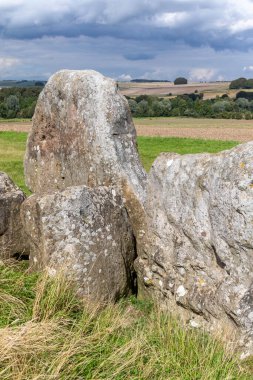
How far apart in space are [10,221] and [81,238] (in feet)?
6.25

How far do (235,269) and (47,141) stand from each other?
520 centimetres

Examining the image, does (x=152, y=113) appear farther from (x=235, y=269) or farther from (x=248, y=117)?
(x=235, y=269)

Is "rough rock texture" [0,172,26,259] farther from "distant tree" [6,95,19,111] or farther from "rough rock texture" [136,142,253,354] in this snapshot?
"distant tree" [6,95,19,111]

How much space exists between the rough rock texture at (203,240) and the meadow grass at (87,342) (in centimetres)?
44

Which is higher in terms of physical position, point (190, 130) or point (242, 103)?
point (242, 103)

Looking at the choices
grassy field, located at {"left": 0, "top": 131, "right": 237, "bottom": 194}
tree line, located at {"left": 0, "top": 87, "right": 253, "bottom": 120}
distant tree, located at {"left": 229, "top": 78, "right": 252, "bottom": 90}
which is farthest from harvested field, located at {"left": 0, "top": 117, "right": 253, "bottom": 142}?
distant tree, located at {"left": 229, "top": 78, "right": 252, "bottom": 90}

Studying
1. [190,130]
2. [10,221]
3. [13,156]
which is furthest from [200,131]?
[10,221]

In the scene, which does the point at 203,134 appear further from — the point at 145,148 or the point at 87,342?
the point at 87,342

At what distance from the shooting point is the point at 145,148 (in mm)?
33188

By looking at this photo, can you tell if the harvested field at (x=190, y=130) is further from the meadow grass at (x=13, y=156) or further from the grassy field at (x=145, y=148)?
the meadow grass at (x=13, y=156)

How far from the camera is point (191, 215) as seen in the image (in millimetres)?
7438

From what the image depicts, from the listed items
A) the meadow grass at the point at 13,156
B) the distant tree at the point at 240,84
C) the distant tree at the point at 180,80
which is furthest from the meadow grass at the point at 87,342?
the distant tree at the point at 180,80

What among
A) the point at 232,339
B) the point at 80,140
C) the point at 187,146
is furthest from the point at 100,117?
the point at 187,146

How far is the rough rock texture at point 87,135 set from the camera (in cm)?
918
